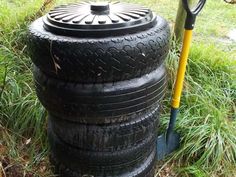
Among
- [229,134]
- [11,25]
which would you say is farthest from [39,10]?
[229,134]

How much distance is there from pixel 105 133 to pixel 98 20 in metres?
0.66

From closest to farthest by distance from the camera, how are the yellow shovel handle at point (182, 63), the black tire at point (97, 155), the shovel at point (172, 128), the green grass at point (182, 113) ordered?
the black tire at point (97, 155)
the yellow shovel handle at point (182, 63)
the shovel at point (172, 128)
the green grass at point (182, 113)

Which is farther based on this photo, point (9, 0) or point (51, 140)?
point (9, 0)

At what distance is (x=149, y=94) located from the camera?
192 centimetres

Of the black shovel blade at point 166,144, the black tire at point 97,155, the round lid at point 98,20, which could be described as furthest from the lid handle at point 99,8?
the black shovel blade at point 166,144

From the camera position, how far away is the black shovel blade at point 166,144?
8.52 feet

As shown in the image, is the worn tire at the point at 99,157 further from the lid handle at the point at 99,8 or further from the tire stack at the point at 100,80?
the lid handle at the point at 99,8

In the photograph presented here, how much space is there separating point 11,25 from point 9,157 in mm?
1805

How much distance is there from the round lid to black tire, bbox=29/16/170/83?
0.12 ft

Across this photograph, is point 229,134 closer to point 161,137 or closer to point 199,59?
point 161,137

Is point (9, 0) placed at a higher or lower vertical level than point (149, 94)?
lower

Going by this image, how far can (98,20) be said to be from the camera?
1.75 metres

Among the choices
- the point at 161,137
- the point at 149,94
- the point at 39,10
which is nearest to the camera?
the point at 149,94

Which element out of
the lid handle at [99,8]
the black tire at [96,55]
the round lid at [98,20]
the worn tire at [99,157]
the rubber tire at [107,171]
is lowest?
the rubber tire at [107,171]
